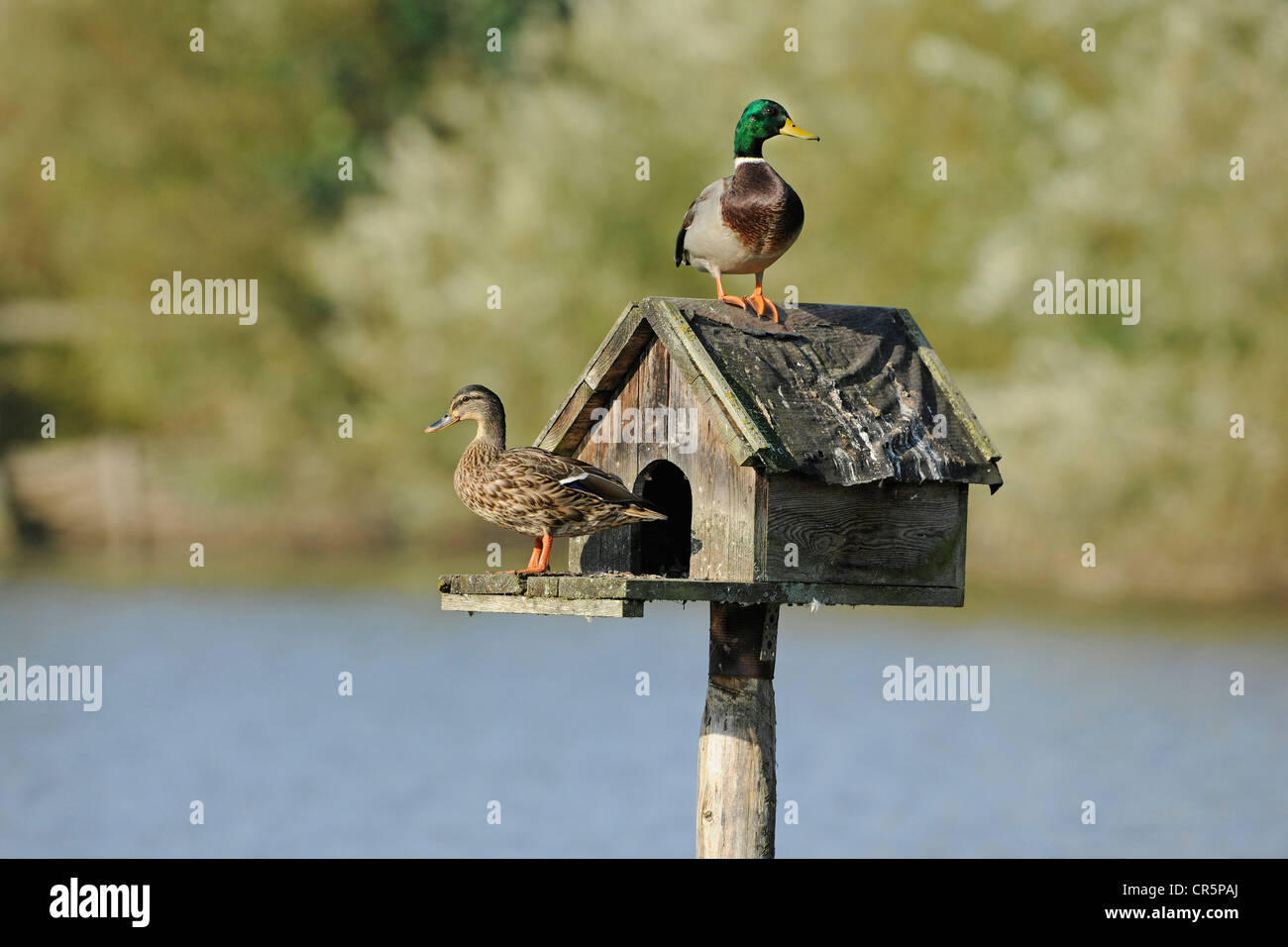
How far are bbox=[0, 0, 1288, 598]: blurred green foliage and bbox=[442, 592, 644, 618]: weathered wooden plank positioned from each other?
17053 mm

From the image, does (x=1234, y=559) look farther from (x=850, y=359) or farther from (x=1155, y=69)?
(x=850, y=359)

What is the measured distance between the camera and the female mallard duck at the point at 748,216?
8555 mm

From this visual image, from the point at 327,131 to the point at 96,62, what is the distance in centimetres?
421

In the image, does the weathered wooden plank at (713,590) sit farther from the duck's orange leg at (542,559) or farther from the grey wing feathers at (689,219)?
the grey wing feathers at (689,219)

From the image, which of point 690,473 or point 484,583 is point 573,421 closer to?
point 690,473

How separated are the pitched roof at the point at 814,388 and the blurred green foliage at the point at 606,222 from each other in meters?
15.8

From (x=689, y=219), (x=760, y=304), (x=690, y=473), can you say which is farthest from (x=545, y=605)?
(x=689, y=219)

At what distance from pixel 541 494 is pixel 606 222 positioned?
23336mm

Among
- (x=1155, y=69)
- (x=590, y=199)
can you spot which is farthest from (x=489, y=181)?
(x=1155, y=69)

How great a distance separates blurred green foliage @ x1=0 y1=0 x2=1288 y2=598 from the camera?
24062 mm

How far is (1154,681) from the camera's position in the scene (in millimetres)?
22781

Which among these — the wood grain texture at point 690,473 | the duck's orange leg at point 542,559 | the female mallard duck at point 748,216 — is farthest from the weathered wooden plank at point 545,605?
the female mallard duck at point 748,216

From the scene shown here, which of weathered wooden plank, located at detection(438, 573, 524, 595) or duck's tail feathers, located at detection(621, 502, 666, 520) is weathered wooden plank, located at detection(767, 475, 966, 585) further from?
weathered wooden plank, located at detection(438, 573, 524, 595)

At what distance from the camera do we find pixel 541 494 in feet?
26.1
